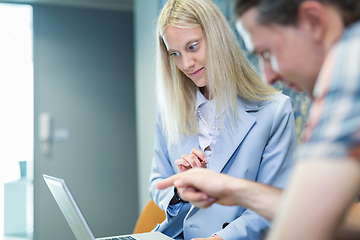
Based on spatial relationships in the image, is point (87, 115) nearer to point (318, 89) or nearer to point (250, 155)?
point (250, 155)

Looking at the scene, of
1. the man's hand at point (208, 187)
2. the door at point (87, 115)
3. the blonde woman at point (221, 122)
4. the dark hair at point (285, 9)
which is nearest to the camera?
the dark hair at point (285, 9)

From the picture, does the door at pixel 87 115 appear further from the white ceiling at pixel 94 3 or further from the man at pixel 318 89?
the man at pixel 318 89

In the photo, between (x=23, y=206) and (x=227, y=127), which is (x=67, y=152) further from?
(x=227, y=127)

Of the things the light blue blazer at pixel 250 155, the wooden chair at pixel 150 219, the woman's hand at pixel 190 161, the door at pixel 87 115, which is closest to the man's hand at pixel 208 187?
the woman's hand at pixel 190 161

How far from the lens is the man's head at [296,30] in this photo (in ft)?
1.63

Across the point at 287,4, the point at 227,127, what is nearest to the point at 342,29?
the point at 287,4

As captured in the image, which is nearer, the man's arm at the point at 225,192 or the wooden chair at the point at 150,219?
the man's arm at the point at 225,192

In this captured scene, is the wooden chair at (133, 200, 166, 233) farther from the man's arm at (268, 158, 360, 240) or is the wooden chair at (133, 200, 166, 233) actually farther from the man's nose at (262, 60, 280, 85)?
the man's arm at (268, 158, 360, 240)

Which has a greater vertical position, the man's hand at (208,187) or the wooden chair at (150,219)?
the man's hand at (208,187)

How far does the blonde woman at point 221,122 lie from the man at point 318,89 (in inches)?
25.6

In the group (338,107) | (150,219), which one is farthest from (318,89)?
(150,219)

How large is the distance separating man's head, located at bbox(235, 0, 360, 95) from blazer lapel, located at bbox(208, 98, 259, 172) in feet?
2.27

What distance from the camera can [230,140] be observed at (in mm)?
1316

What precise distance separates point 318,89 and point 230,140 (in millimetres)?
882
